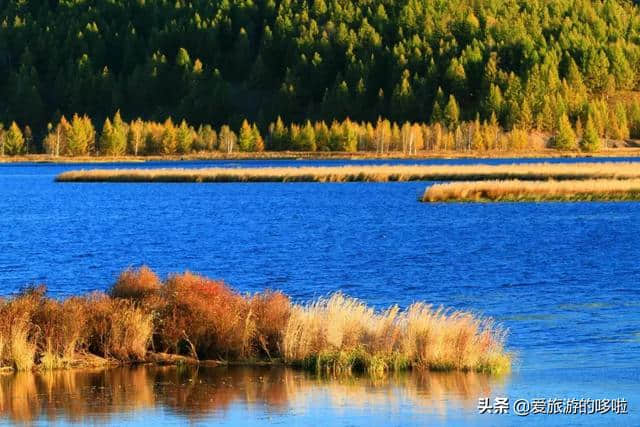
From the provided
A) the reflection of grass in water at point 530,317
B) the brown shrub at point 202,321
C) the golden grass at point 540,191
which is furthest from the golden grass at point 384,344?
the golden grass at point 540,191

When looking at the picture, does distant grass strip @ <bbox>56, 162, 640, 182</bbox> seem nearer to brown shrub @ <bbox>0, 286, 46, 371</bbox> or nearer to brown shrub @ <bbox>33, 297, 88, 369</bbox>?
brown shrub @ <bbox>33, 297, 88, 369</bbox>

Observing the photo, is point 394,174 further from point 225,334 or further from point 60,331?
point 60,331

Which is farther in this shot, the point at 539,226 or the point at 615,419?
the point at 539,226

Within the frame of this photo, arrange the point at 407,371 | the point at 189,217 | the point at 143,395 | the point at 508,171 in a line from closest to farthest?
the point at 143,395
the point at 407,371
the point at 189,217
the point at 508,171

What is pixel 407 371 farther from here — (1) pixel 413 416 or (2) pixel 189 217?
(2) pixel 189 217

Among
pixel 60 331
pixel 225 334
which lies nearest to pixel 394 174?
pixel 225 334

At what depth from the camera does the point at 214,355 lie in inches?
1067

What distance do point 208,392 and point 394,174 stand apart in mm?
88748

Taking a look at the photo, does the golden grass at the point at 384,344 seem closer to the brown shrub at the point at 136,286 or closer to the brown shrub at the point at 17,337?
the brown shrub at the point at 136,286

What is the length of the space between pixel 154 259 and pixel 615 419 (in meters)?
36.9

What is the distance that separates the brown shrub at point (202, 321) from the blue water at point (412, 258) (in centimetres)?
459

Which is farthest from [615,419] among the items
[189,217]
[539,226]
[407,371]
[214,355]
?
[189,217]

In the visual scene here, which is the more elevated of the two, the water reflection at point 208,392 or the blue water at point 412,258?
the water reflection at point 208,392

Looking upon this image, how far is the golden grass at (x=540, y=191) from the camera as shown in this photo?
283ft
